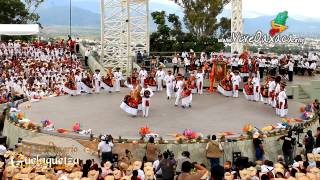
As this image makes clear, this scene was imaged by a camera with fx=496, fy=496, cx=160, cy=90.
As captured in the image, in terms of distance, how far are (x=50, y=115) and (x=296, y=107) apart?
30.2ft

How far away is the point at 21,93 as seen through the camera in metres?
21.6

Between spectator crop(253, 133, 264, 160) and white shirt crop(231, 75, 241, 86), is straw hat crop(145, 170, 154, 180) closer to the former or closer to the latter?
spectator crop(253, 133, 264, 160)

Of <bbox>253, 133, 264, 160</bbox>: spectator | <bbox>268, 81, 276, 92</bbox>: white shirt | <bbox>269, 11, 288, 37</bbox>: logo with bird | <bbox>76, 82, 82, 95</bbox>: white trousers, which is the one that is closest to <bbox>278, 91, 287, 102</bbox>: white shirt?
<bbox>268, 81, 276, 92</bbox>: white shirt

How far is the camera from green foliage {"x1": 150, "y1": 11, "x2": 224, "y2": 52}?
1489 inches

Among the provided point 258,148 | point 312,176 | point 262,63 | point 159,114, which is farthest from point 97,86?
point 312,176

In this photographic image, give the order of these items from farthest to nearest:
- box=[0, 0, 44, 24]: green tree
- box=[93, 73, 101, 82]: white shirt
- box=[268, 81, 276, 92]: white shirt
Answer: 1. box=[0, 0, 44, 24]: green tree
2. box=[93, 73, 101, 82]: white shirt
3. box=[268, 81, 276, 92]: white shirt

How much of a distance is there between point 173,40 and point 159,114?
22.3 meters

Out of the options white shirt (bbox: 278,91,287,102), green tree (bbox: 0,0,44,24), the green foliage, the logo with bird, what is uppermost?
green tree (bbox: 0,0,44,24)

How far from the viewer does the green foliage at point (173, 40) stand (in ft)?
124

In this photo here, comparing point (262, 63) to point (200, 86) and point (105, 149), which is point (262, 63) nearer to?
point (200, 86)

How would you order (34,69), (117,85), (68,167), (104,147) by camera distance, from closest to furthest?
(68,167), (104,147), (117,85), (34,69)

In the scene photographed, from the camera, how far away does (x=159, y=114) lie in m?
17.1

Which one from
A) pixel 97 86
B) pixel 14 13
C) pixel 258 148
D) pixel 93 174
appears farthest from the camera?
pixel 14 13

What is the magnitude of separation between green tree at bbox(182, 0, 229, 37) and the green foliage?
6.40 ft
